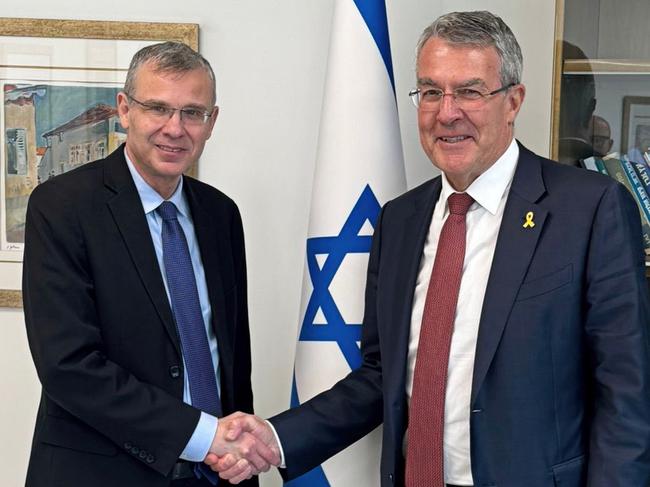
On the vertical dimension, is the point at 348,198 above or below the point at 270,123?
below

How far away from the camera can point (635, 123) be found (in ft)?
7.86

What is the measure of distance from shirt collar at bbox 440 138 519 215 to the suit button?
0.74 meters

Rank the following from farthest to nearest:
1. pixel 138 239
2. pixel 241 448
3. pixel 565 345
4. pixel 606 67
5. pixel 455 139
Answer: pixel 606 67
pixel 241 448
pixel 138 239
pixel 455 139
pixel 565 345

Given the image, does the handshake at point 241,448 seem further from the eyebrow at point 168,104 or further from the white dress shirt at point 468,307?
the eyebrow at point 168,104

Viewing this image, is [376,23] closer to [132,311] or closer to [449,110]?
[449,110]

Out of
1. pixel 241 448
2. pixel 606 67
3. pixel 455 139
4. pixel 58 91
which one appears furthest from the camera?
pixel 58 91

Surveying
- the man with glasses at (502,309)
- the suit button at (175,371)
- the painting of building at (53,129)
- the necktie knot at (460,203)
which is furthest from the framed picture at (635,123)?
the painting of building at (53,129)

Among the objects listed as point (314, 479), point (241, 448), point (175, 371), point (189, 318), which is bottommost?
point (314, 479)

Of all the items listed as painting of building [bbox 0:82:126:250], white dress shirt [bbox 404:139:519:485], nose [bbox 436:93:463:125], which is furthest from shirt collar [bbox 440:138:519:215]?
painting of building [bbox 0:82:126:250]

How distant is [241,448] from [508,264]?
77 centimetres

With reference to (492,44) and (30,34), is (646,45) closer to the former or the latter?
(492,44)

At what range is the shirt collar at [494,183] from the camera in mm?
1886

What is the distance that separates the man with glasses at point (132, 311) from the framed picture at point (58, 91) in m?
0.73

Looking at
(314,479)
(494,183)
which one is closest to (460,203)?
(494,183)
